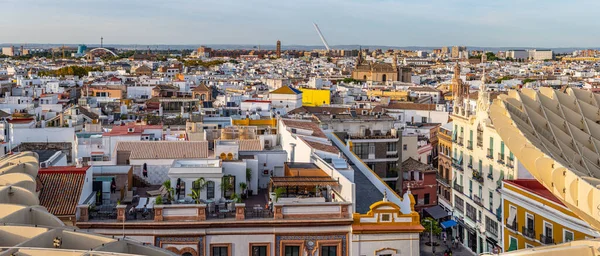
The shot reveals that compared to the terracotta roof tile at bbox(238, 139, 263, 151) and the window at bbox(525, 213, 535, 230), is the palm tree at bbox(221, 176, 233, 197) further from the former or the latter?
the window at bbox(525, 213, 535, 230)

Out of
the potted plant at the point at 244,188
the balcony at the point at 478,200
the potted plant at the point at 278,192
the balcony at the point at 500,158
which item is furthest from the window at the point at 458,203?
the potted plant at the point at 278,192

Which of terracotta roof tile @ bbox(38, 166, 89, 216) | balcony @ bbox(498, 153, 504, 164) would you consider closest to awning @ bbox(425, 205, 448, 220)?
balcony @ bbox(498, 153, 504, 164)

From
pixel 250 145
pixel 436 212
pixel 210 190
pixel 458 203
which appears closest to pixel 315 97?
pixel 436 212

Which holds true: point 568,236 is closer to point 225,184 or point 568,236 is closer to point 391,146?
point 225,184

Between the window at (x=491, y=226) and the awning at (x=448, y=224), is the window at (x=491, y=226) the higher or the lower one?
the higher one

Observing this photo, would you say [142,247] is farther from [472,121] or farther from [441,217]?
[441,217]

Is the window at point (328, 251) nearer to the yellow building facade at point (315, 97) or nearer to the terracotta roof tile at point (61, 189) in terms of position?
the terracotta roof tile at point (61, 189)
